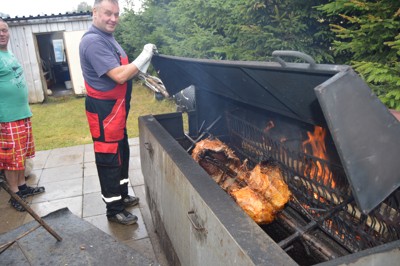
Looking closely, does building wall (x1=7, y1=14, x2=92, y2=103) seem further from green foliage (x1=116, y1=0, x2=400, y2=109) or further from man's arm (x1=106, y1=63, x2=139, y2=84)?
man's arm (x1=106, y1=63, x2=139, y2=84)

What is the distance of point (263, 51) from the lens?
4688mm

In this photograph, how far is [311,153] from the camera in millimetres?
A: 2260

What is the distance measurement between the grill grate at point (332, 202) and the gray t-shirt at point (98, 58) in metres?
1.49

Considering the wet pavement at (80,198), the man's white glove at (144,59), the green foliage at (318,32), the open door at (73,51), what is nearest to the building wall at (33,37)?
the open door at (73,51)

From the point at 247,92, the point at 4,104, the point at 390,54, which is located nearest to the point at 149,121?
the point at 247,92

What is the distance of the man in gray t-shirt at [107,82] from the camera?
9.43 feet

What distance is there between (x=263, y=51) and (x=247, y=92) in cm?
266

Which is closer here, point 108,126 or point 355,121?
point 355,121

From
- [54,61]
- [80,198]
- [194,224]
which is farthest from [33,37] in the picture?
[194,224]

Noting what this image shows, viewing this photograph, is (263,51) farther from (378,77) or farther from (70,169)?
(70,169)

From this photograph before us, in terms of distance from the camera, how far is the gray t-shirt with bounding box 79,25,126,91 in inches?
112

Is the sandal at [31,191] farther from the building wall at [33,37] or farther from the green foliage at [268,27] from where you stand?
the building wall at [33,37]

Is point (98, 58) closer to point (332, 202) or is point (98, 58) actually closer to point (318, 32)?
point (332, 202)

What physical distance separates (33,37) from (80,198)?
10050 mm
